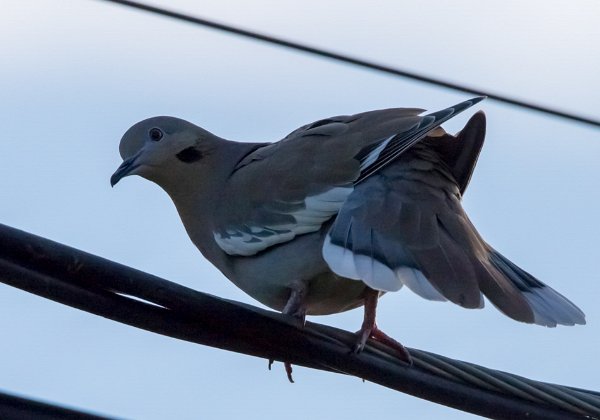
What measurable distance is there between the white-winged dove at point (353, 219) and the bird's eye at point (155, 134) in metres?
0.02

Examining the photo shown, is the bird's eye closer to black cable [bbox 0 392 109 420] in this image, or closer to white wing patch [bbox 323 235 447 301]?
white wing patch [bbox 323 235 447 301]

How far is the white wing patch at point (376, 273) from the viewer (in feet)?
12.2

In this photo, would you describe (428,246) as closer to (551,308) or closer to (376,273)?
(376,273)

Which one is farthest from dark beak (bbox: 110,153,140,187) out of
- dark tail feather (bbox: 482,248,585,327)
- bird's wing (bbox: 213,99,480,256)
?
dark tail feather (bbox: 482,248,585,327)

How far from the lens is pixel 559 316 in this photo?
373cm

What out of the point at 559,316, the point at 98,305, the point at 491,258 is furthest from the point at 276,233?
the point at 98,305

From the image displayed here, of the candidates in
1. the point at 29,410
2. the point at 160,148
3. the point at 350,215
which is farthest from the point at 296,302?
the point at 29,410

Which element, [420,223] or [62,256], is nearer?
[62,256]

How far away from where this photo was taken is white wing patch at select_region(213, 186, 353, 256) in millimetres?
4211

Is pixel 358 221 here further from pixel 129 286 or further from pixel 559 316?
pixel 129 286

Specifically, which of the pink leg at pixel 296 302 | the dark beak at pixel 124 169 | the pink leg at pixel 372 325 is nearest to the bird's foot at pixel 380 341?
the pink leg at pixel 372 325

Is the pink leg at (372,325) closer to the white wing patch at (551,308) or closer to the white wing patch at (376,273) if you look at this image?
the white wing patch at (376,273)

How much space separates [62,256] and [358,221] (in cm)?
147

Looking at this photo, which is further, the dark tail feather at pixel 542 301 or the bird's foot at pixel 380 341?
the dark tail feather at pixel 542 301
